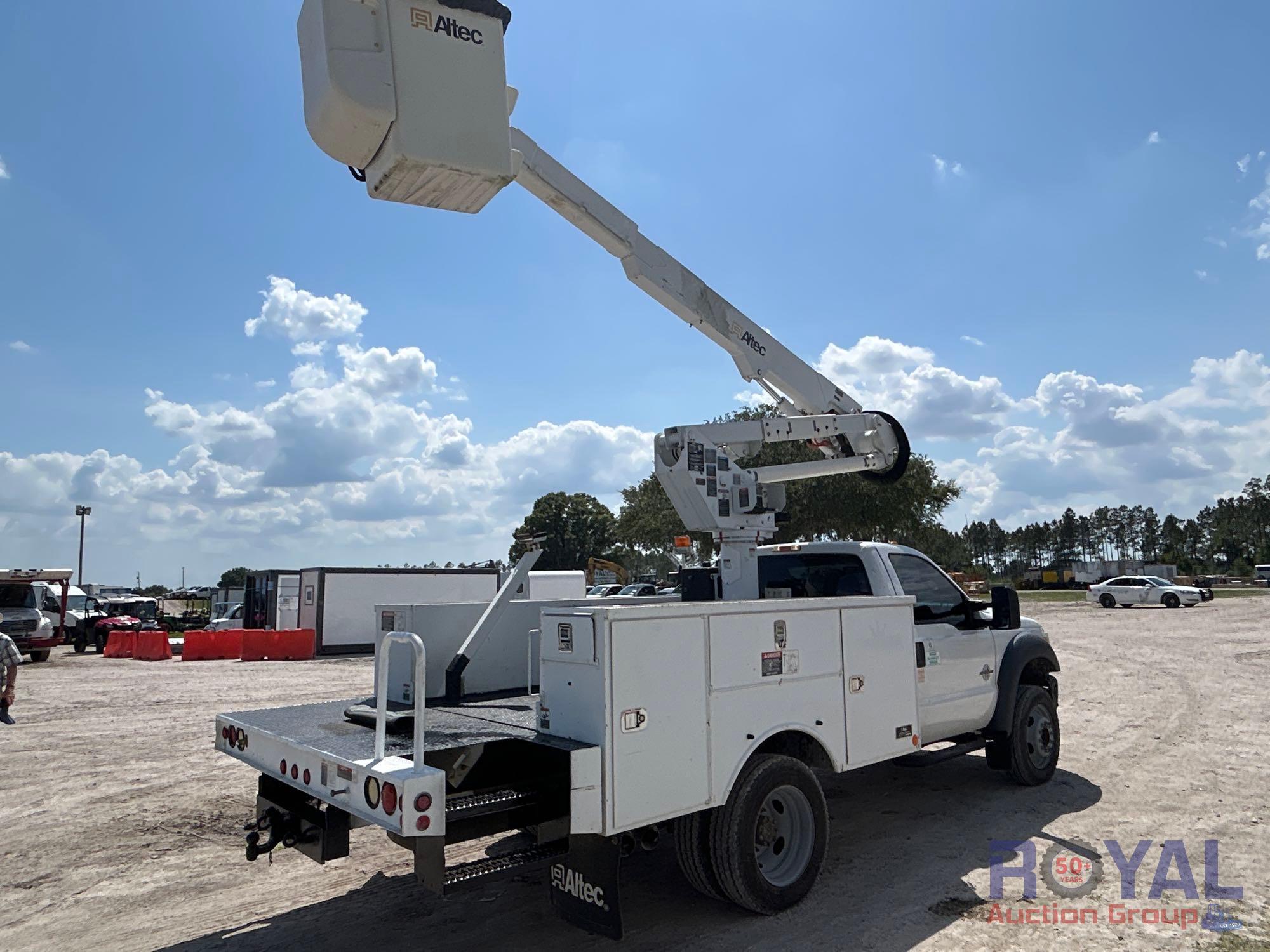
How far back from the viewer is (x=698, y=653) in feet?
14.3

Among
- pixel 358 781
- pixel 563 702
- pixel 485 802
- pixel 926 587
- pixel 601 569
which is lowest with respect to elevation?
pixel 485 802

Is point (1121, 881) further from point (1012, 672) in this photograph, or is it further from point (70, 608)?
point (70, 608)

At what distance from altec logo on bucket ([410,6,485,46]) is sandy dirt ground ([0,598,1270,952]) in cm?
486

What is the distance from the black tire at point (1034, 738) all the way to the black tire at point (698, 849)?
12.8 ft

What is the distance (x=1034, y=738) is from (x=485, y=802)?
562cm

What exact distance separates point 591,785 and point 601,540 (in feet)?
234

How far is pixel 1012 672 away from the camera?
7422 mm

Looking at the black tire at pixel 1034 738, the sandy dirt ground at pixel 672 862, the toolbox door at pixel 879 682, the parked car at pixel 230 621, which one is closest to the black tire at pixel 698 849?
the sandy dirt ground at pixel 672 862

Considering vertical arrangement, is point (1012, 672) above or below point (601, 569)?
below

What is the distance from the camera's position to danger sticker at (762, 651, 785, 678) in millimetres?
4707

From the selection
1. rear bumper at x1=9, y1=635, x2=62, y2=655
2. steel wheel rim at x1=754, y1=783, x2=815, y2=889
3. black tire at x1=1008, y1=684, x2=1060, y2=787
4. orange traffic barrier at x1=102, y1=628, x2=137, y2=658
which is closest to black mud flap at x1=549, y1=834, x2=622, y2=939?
steel wheel rim at x1=754, y1=783, x2=815, y2=889

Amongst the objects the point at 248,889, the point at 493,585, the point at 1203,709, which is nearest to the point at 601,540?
the point at 493,585

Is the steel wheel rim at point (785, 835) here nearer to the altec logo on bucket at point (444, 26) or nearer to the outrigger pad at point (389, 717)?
the outrigger pad at point (389, 717)

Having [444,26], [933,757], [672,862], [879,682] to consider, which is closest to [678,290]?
[444,26]
